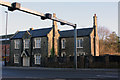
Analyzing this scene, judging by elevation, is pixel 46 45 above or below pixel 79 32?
below

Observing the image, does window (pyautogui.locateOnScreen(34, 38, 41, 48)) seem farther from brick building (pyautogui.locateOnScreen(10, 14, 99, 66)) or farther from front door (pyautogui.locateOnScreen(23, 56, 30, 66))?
front door (pyautogui.locateOnScreen(23, 56, 30, 66))

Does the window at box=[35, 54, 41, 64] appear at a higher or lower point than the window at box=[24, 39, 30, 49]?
lower

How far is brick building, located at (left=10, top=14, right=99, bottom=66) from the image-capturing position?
119ft

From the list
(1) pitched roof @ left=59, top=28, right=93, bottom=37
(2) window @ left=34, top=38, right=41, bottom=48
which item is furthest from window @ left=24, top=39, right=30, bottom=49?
(1) pitched roof @ left=59, top=28, right=93, bottom=37

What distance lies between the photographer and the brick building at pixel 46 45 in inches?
1432

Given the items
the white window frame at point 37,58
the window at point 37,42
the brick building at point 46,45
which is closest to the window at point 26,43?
the brick building at point 46,45

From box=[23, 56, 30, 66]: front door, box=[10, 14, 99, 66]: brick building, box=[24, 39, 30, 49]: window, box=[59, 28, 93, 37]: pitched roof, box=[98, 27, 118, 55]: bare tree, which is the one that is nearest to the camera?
box=[10, 14, 99, 66]: brick building

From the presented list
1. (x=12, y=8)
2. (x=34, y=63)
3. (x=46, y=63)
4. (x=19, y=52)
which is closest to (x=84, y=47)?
(x=46, y=63)

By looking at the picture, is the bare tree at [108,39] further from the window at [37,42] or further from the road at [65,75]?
the road at [65,75]

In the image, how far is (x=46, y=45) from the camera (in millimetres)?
36500

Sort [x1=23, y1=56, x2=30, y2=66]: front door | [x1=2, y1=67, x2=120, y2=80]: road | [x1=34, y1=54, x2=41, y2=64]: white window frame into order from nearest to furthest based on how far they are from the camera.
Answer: [x1=2, y1=67, x2=120, y2=80]: road
[x1=34, y1=54, x2=41, y2=64]: white window frame
[x1=23, y1=56, x2=30, y2=66]: front door

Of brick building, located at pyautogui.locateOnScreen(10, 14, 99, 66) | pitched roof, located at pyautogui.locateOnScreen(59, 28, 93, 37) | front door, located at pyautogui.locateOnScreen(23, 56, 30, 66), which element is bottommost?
front door, located at pyautogui.locateOnScreen(23, 56, 30, 66)

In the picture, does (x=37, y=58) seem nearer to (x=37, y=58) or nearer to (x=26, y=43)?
(x=37, y=58)

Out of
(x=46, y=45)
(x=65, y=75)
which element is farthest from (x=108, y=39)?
(x=65, y=75)
